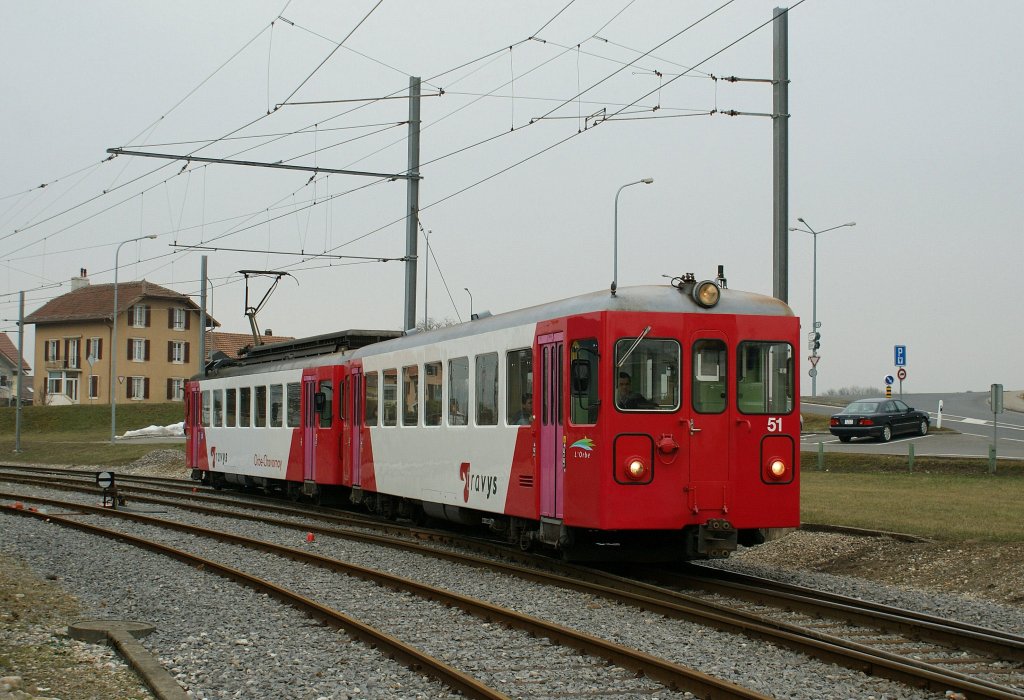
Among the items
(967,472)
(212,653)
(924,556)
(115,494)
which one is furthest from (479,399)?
(967,472)

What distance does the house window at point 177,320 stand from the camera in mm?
78875

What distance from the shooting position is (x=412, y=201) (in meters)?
22.8

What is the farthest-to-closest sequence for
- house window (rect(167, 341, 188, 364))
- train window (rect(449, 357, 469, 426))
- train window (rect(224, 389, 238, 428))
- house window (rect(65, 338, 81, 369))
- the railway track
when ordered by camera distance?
house window (rect(65, 338, 81, 369))
house window (rect(167, 341, 188, 364))
train window (rect(224, 389, 238, 428))
train window (rect(449, 357, 469, 426))
the railway track

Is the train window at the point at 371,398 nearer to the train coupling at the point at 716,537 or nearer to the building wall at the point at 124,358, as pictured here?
the train coupling at the point at 716,537

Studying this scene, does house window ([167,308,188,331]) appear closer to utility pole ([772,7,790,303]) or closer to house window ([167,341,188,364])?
house window ([167,341,188,364])

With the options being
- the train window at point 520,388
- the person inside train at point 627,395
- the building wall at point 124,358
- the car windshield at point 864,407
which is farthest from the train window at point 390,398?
the building wall at point 124,358

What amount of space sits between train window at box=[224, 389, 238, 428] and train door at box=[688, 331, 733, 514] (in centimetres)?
1625

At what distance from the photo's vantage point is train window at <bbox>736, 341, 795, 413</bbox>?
38.9 ft

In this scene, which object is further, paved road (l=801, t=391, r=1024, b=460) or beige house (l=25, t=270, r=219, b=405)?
beige house (l=25, t=270, r=219, b=405)

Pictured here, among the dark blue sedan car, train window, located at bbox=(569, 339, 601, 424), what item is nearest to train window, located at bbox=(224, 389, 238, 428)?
train window, located at bbox=(569, 339, 601, 424)

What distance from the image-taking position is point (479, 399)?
14156mm

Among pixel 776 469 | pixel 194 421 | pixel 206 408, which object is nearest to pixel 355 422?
pixel 776 469

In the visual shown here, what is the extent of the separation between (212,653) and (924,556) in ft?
26.6

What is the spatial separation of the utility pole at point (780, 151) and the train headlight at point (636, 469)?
3673 mm
